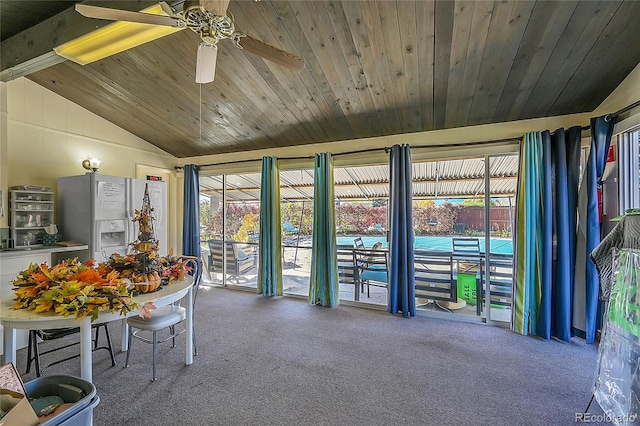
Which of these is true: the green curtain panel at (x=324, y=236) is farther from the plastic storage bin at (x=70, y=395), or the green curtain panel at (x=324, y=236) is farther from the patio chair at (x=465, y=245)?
the plastic storage bin at (x=70, y=395)

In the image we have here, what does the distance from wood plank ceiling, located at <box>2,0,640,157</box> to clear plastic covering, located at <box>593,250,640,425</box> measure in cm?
168

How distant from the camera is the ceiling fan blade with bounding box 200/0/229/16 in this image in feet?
4.96

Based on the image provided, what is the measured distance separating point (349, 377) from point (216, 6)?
2.74 metres

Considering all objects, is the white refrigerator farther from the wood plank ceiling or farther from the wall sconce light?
the wood plank ceiling

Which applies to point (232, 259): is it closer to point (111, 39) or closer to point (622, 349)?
point (111, 39)

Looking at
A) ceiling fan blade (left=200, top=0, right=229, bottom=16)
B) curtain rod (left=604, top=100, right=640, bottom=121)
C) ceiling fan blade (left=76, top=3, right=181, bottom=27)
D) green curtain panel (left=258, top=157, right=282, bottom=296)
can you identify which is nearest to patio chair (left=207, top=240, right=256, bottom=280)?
green curtain panel (left=258, top=157, right=282, bottom=296)

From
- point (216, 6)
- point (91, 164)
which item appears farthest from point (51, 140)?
point (216, 6)

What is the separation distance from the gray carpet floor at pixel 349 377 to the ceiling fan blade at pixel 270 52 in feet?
7.93

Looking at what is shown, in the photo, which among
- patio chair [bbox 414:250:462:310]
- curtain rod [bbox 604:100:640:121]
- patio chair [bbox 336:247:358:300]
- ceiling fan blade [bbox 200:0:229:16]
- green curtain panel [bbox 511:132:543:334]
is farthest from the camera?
patio chair [bbox 336:247:358:300]

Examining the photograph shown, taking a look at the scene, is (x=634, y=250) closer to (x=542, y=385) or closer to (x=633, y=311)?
(x=633, y=311)

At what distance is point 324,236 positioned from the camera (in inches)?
160

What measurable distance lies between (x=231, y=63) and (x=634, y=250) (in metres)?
3.44

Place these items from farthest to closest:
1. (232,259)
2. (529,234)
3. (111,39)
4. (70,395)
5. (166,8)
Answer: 1. (232,259)
2. (529,234)
3. (111,39)
4. (166,8)
5. (70,395)

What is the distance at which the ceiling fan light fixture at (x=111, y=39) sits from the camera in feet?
7.72
